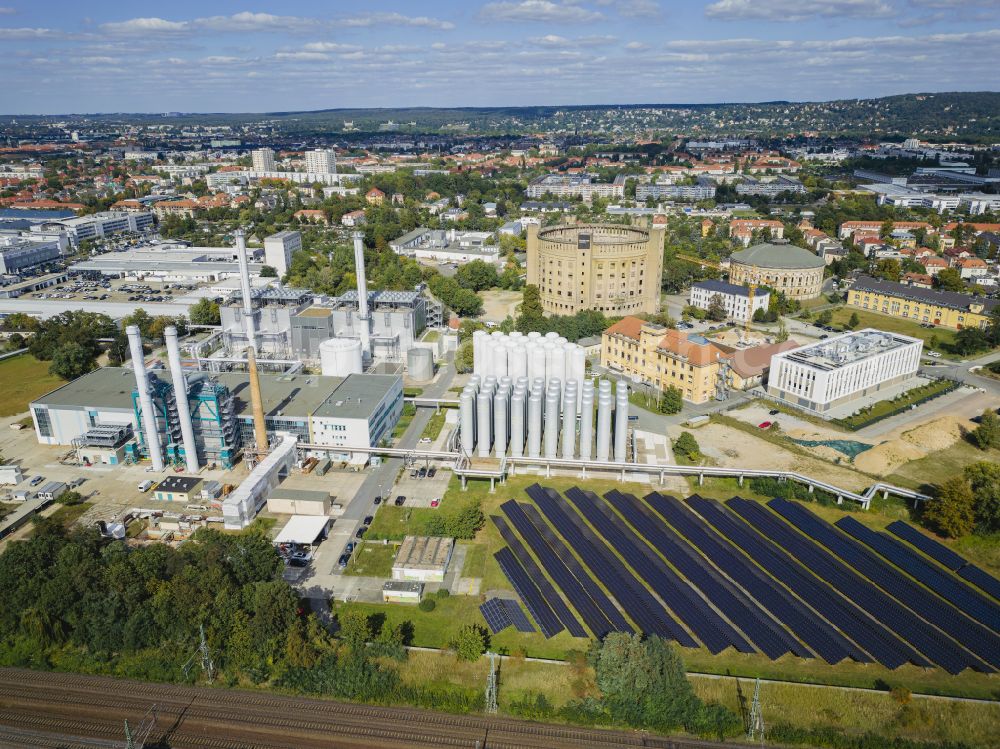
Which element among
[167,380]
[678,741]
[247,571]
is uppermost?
[167,380]

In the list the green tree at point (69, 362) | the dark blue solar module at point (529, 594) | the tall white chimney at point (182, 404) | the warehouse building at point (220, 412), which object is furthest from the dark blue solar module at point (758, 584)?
the green tree at point (69, 362)

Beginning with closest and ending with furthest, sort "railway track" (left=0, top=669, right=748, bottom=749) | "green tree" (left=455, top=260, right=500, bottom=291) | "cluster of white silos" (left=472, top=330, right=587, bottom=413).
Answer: "railway track" (left=0, top=669, right=748, bottom=749) → "cluster of white silos" (left=472, top=330, right=587, bottom=413) → "green tree" (left=455, top=260, right=500, bottom=291)

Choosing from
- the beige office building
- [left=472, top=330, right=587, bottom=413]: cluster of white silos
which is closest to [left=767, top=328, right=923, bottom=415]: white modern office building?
[left=472, top=330, right=587, bottom=413]: cluster of white silos

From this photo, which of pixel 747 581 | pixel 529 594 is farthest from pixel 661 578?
pixel 529 594

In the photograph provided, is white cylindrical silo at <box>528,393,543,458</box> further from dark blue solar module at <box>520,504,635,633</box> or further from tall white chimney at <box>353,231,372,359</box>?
tall white chimney at <box>353,231,372,359</box>

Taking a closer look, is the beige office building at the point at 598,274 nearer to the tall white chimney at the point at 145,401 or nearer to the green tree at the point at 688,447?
the green tree at the point at 688,447

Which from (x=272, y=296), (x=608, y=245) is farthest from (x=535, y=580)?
(x=608, y=245)

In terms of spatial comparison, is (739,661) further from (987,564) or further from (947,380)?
(947,380)
